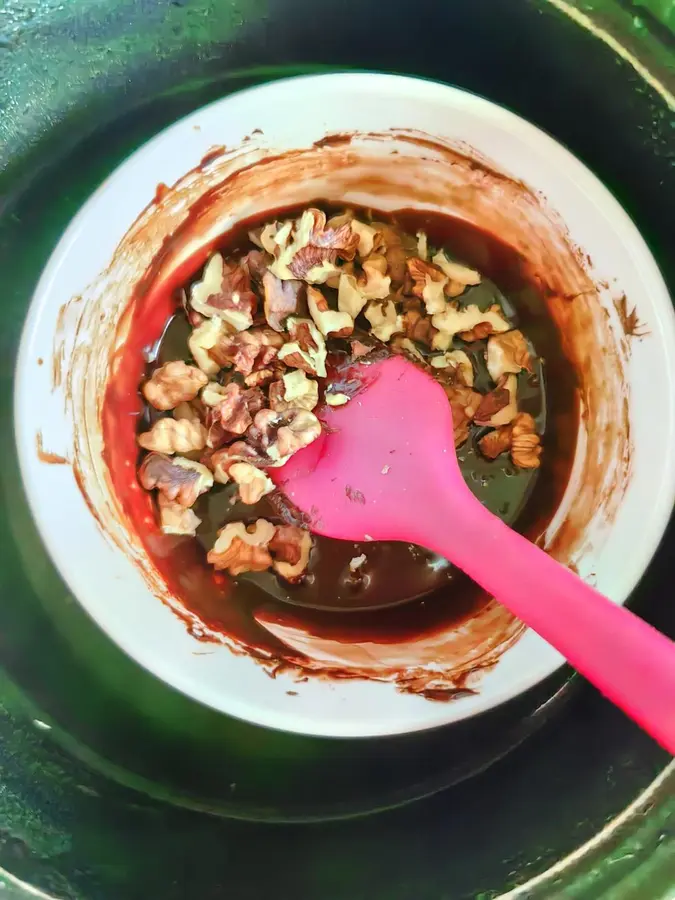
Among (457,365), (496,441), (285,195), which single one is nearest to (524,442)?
(496,441)

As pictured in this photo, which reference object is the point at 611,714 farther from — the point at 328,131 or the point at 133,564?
the point at 328,131

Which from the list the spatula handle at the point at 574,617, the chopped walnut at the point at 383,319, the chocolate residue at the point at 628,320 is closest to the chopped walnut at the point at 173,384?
the chopped walnut at the point at 383,319

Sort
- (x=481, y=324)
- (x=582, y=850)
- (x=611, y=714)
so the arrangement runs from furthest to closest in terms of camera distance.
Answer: (x=481, y=324)
(x=611, y=714)
(x=582, y=850)

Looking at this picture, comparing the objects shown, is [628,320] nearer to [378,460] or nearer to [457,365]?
[457,365]

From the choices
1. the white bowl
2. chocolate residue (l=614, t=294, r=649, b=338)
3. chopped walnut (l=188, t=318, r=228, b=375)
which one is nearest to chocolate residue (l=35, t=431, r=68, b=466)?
the white bowl

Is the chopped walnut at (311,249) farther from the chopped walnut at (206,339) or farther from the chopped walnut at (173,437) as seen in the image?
the chopped walnut at (173,437)

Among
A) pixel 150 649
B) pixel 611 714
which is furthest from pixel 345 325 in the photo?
pixel 611 714
